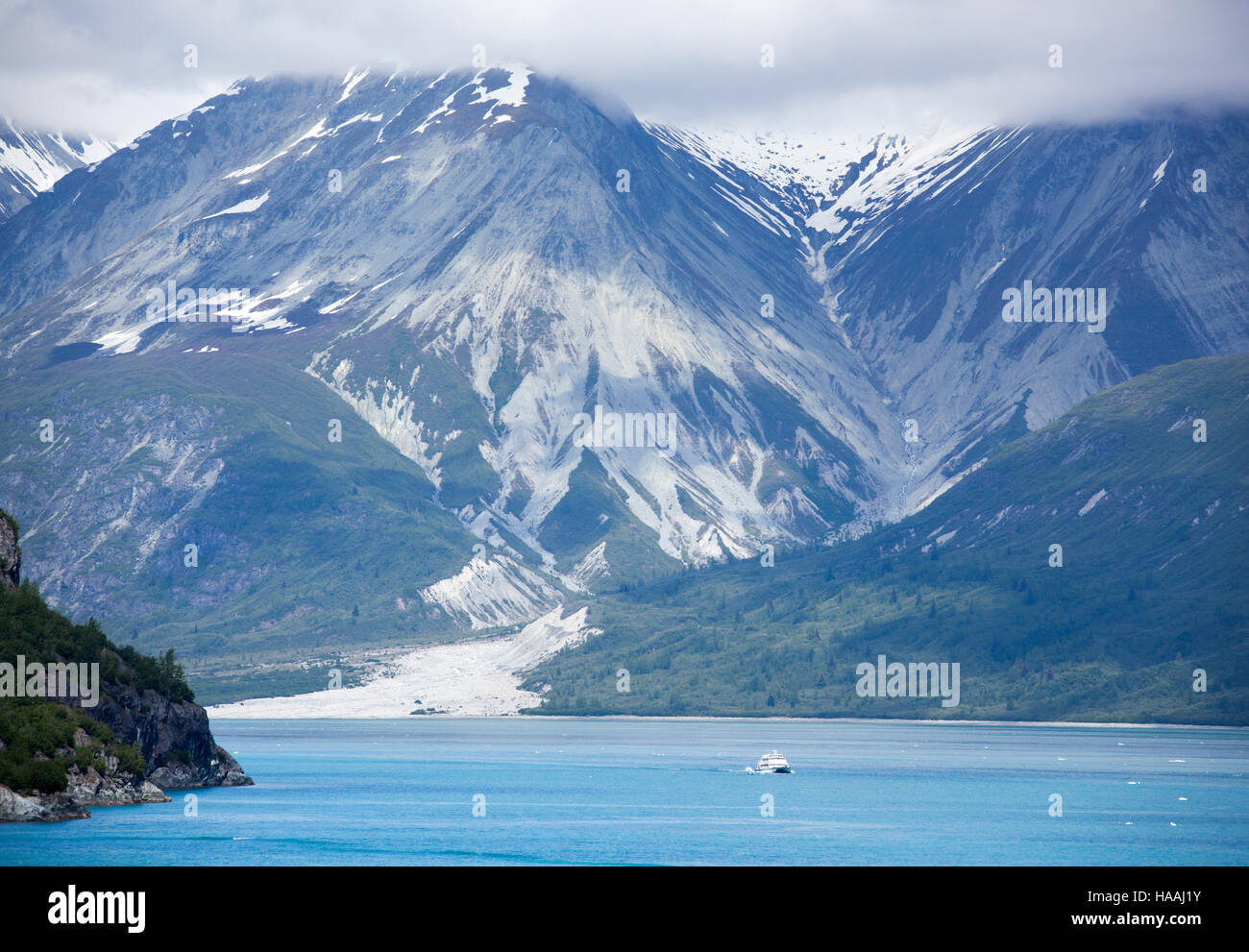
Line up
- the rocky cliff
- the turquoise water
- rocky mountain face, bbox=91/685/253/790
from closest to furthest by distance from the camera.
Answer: the turquoise water, the rocky cliff, rocky mountain face, bbox=91/685/253/790

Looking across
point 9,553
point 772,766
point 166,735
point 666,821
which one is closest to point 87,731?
point 166,735

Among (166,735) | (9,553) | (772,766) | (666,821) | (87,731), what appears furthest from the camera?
(772,766)

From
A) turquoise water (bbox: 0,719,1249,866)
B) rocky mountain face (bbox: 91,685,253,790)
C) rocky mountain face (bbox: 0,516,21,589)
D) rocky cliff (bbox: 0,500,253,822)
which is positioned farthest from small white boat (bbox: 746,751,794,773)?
rocky mountain face (bbox: 0,516,21,589)

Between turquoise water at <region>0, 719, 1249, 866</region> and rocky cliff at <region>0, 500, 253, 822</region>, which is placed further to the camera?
rocky cliff at <region>0, 500, 253, 822</region>

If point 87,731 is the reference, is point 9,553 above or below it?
above

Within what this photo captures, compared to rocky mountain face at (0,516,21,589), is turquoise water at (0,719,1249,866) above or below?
below

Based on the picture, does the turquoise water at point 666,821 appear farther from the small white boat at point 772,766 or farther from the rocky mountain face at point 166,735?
the rocky mountain face at point 166,735

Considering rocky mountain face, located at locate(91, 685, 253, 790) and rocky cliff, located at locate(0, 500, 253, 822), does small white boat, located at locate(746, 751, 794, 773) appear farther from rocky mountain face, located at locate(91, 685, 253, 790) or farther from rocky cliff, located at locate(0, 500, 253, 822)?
rocky mountain face, located at locate(91, 685, 253, 790)

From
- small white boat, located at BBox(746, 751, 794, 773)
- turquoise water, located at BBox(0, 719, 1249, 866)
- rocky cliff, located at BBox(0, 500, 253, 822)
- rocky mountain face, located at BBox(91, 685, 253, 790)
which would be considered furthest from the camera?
small white boat, located at BBox(746, 751, 794, 773)

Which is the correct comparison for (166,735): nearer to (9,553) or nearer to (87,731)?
(9,553)

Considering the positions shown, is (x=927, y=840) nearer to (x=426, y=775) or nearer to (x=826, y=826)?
(x=826, y=826)
